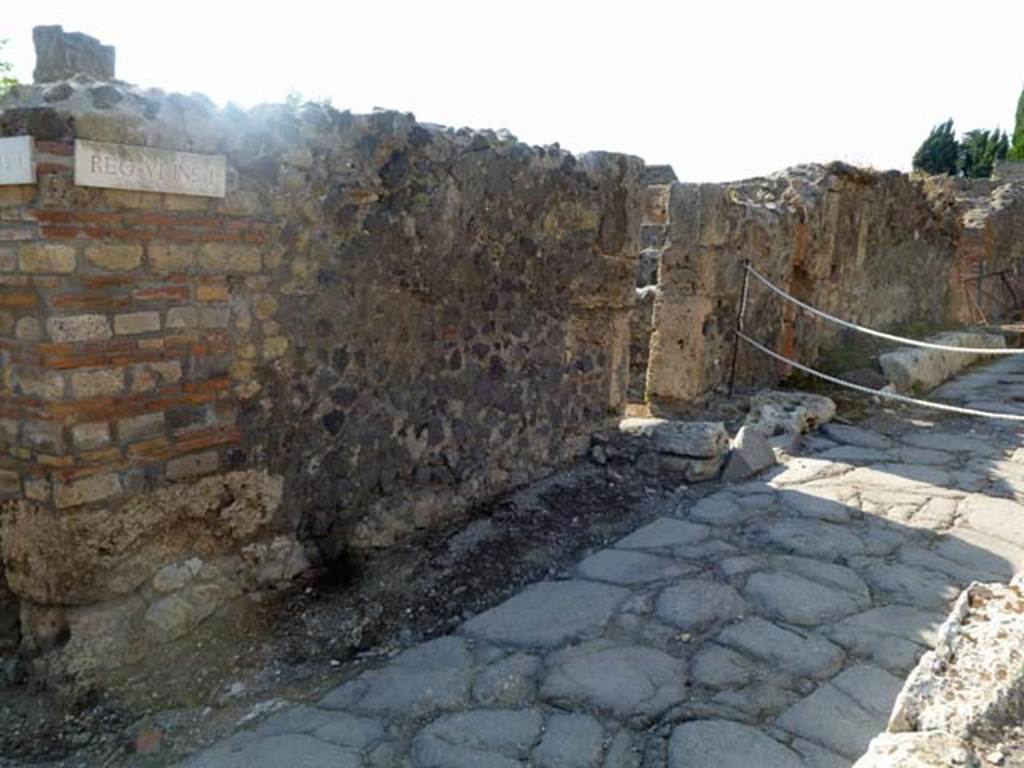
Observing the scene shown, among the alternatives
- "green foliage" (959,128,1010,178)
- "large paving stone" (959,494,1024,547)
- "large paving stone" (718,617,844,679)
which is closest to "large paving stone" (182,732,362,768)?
"large paving stone" (718,617,844,679)

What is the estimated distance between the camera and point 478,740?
7.45 ft

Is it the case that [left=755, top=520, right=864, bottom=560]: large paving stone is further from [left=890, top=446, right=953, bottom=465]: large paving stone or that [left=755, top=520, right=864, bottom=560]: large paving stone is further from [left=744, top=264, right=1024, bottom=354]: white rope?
[left=890, top=446, right=953, bottom=465]: large paving stone

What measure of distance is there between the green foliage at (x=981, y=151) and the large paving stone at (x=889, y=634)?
3700 cm

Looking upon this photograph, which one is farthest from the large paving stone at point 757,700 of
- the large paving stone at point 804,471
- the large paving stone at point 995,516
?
the large paving stone at point 804,471

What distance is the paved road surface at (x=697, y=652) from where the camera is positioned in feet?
7.36

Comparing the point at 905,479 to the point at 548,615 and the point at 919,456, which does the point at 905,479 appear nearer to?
the point at 919,456

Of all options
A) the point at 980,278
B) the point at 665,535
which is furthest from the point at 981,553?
the point at 980,278

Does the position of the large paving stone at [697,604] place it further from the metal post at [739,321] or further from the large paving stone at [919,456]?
the metal post at [739,321]

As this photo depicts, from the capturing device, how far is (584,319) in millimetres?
4699

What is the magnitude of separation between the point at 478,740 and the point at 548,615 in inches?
32.6

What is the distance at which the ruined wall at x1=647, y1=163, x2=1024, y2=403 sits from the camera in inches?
236

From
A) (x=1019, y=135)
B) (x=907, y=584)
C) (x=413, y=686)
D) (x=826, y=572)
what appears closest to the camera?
(x=413, y=686)

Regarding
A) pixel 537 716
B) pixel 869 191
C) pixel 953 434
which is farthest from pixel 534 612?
pixel 869 191

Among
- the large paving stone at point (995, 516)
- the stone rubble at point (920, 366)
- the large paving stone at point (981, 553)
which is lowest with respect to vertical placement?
the large paving stone at point (981, 553)
